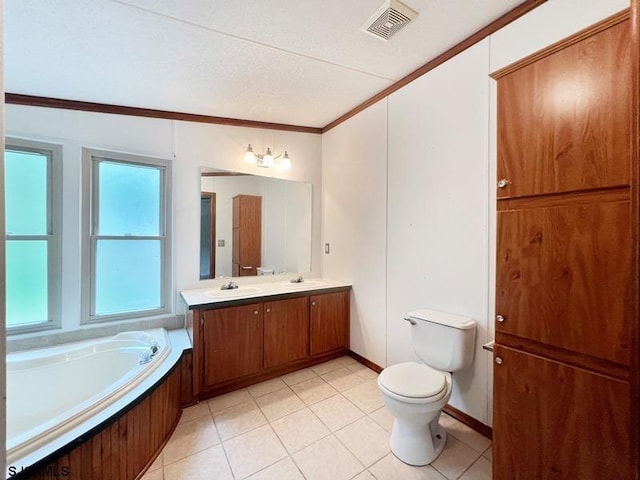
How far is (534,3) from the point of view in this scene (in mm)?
1555

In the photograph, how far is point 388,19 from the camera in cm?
166

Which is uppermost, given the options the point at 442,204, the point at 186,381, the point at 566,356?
the point at 442,204

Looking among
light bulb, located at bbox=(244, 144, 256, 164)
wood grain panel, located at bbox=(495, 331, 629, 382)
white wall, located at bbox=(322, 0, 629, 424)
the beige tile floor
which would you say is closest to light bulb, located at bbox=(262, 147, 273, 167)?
light bulb, located at bbox=(244, 144, 256, 164)

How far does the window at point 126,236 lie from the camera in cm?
244

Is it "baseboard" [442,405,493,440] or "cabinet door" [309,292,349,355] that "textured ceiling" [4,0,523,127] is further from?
"baseboard" [442,405,493,440]

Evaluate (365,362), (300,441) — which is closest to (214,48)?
(300,441)

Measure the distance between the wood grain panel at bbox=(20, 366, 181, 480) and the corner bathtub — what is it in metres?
0.13

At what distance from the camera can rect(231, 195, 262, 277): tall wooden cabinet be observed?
9.87ft

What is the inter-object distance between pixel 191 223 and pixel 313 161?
5.25 feet

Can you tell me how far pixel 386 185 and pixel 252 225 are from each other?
150 cm

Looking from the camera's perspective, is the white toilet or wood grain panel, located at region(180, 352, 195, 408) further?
wood grain panel, located at region(180, 352, 195, 408)

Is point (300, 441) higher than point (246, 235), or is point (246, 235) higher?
point (246, 235)

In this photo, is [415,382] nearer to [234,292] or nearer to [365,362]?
[365,362]

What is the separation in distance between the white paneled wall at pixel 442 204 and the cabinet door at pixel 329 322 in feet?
2.00
